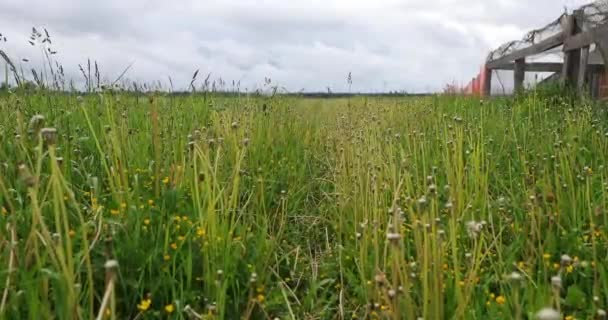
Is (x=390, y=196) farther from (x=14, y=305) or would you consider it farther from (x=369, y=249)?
(x=14, y=305)

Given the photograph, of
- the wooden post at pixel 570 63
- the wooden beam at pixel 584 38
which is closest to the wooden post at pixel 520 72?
the wooden post at pixel 570 63

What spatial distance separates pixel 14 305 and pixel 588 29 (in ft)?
18.8

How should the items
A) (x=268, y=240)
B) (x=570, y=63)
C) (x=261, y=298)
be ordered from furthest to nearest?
(x=570, y=63) < (x=268, y=240) < (x=261, y=298)

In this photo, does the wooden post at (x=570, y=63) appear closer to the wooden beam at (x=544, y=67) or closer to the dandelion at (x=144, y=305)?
the wooden beam at (x=544, y=67)

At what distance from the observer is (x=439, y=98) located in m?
8.10

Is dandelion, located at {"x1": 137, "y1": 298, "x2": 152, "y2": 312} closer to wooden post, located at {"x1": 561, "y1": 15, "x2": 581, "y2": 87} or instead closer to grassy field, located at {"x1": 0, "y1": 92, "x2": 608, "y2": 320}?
grassy field, located at {"x1": 0, "y1": 92, "x2": 608, "y2": 320}

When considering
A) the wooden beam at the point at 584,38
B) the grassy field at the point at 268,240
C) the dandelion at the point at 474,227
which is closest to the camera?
the dandelion at the point at 474,227

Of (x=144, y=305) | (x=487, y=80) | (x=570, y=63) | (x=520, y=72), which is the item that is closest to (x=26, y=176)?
(x=144, y=305)

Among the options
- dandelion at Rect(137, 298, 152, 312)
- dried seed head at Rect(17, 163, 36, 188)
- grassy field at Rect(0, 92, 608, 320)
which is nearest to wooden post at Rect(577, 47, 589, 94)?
grassy field at Rect(0, 92, 608, 320)

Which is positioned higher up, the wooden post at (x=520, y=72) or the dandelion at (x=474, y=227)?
the wooden post at (x=520, y=72)

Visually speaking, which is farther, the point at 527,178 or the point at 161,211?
the point at 527,178

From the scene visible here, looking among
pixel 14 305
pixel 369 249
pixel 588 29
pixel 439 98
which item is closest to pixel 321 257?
pixel 369 249

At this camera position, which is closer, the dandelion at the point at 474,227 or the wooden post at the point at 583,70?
the dandelion at the point at 474,227

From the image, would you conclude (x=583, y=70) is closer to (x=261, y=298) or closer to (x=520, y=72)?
(x=520, y=72)
